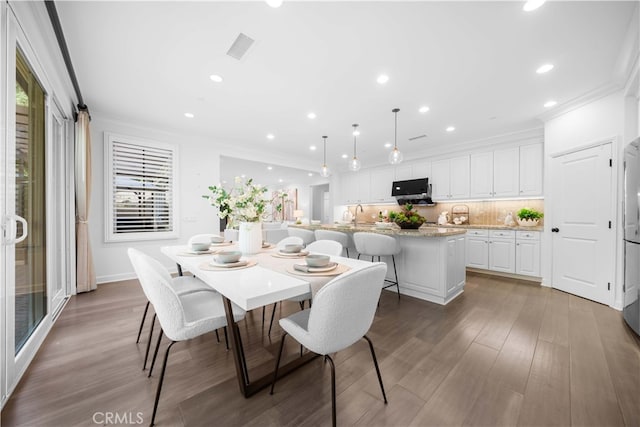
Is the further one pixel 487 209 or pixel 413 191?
pixel 413 191

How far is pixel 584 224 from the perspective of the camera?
3090 mm

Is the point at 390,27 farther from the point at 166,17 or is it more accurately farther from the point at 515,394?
the point at 515,394

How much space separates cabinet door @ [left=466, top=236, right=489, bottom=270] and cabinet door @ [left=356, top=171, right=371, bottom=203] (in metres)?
2.86

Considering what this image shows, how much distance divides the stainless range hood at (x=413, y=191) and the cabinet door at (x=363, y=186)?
0.86 meters

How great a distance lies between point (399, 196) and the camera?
19.6 ft

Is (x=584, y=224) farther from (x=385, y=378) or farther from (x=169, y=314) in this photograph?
(x=169, y=314)

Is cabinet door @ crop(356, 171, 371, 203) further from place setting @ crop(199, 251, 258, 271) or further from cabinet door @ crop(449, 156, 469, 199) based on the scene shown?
place setting @ crop(199, 251, 258, 271)

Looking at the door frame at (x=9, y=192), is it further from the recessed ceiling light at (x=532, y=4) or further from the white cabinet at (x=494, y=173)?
the white cabinet at (x=494, y=173)

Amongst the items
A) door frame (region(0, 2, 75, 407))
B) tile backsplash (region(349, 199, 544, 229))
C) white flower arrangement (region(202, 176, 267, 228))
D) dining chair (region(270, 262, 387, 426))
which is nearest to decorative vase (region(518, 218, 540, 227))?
tile backsplash (region(349, 199, 544, 229))

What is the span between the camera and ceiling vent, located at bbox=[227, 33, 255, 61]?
2.02 metres

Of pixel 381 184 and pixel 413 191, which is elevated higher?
pixel 381 184

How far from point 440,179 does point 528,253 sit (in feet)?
7.01

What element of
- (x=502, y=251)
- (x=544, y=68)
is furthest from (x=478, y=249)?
(x=544, y=68)

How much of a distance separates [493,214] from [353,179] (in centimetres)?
360
